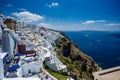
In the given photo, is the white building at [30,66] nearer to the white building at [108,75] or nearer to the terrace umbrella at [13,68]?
the terrace umbrella at [13,68]

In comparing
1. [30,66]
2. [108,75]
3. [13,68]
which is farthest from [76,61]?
[108,75]

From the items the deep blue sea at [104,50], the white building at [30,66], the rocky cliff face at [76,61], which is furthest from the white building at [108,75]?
the deep blue sea at [104,50]

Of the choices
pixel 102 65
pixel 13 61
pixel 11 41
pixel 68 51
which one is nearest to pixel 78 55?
pixel 68 51

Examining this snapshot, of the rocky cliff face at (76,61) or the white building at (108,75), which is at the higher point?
the white building at (108,75)

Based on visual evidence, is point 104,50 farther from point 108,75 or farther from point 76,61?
point 108,75

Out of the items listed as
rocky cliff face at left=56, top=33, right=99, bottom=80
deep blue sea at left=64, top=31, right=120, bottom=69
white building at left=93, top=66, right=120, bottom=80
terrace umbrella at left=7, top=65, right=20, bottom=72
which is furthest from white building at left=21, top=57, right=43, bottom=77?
deep blue sea at left=64, top=31, right=120, bottom=69

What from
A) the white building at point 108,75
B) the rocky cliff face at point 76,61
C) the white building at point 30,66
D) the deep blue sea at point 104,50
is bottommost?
the deep blue sea at point 104,50

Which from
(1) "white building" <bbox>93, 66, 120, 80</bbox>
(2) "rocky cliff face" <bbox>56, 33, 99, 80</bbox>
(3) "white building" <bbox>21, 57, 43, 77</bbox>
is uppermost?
(1) "white building" <bbox>93, 66, 120, 80</bbox>

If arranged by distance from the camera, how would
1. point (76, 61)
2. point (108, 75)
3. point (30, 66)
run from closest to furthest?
point (108, 75) → point (30, 66) → point (76, 61)

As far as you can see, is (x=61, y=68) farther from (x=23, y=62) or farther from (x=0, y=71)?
(x=0, y=71)

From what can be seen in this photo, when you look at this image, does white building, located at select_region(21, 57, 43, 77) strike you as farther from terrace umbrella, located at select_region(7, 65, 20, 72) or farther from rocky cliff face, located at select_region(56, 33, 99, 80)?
rocky cliff face, located at select_region(56, 33, 99, 80)

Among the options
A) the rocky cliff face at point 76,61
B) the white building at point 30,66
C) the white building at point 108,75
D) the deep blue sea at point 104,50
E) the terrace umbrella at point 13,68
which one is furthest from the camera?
the deep blue sea at point 104,50
